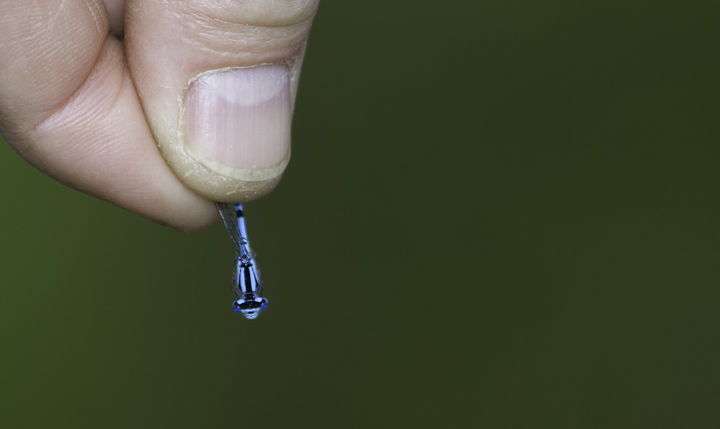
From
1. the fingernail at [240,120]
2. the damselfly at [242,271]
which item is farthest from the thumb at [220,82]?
the damselfly at [242,271]

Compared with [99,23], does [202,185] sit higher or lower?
lower

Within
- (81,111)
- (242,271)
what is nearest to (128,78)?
(81,111)

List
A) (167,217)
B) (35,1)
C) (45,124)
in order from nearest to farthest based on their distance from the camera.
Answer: (35,1)
(45,124)
(167,217)

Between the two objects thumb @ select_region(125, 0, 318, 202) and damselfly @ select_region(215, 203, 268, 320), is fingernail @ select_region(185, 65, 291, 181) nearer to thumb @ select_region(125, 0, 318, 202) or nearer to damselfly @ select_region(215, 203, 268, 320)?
thumb @ select_region(125, 0, 318, 202)

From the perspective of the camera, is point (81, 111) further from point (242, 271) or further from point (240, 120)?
point (242, 271)

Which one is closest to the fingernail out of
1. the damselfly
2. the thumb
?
the thumb

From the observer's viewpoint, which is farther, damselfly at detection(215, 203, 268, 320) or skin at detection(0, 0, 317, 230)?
damselfly at detection(215, 203, 268, 320)

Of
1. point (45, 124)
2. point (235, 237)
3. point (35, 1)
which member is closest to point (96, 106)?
point (45, 124)

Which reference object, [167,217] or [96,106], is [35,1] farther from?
[167,217]
